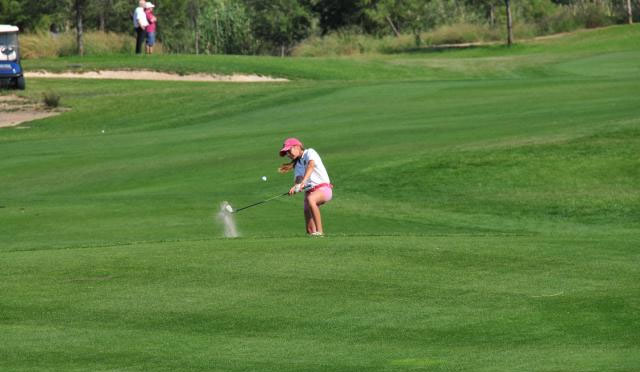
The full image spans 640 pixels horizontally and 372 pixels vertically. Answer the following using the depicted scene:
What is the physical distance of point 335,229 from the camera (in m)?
19.2

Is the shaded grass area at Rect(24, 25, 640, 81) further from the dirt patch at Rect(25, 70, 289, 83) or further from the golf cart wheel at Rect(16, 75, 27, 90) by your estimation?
the golf cart wheel at Rect(16, 75, 27, 90)

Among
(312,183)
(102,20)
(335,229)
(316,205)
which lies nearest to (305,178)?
(312,183)

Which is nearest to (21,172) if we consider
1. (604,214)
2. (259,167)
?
(259,167)

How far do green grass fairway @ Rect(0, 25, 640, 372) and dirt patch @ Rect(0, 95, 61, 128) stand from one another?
778 millimetres

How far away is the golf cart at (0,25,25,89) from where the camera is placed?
40.5 metres

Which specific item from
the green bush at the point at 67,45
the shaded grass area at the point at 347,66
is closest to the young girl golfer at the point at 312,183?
the shaded grass area at the point at 347,66

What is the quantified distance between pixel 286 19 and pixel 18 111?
34.0 m

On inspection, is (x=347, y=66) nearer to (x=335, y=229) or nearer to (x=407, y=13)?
(x=407, y=13)

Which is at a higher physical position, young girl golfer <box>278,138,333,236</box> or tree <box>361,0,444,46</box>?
tree <box>361,0,444,46</box>

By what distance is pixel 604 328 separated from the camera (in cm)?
1061

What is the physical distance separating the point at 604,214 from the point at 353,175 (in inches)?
192

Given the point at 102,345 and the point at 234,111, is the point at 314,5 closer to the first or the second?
Answer: the point at 234,111

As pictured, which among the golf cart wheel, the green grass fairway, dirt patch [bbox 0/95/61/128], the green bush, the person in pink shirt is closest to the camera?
the green grass fairway

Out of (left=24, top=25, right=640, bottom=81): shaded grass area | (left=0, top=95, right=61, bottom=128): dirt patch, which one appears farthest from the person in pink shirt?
(left=0, top=95, right=61, bottom=128): dirt patch
